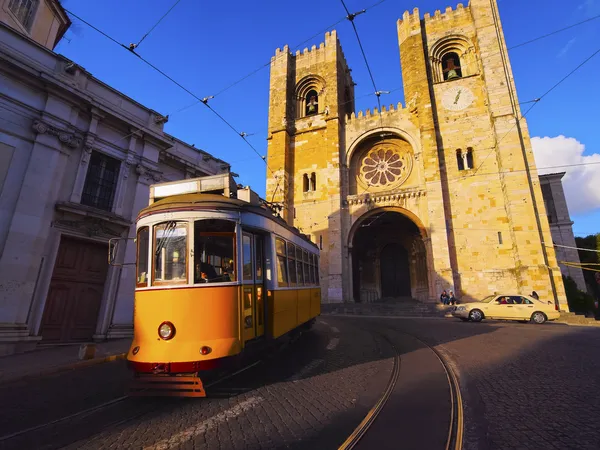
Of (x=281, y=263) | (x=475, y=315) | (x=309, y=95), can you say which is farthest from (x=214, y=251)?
(x=309, y=95)

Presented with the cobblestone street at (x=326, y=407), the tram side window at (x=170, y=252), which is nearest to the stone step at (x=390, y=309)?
the cobblestone street at (x=326, y=407)

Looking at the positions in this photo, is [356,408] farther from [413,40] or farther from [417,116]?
[413,40]

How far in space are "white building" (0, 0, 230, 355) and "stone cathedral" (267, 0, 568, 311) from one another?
30.3ft

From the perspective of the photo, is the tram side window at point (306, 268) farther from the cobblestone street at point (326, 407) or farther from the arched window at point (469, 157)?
the arched window at point (469, 157)

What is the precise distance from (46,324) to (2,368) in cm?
264

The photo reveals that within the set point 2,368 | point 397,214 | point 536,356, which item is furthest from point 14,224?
point 397,214

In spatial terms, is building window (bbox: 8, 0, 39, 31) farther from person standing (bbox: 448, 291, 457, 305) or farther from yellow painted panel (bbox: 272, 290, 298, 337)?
person standing (bbox: 448, 291, 457, 305)

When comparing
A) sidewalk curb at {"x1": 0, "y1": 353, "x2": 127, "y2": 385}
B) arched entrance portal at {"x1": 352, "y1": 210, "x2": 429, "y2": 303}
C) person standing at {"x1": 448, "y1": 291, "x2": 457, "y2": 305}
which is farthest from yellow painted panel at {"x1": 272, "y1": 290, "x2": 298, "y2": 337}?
arched entrance portal at {"x1": 352, "y1": 210, "x2": 429, "y2": 303}

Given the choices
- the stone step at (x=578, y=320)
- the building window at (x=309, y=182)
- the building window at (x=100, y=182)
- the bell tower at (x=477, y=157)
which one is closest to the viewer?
the building window at (x=100, y=182)

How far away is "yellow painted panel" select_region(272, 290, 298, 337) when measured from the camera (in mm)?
5258

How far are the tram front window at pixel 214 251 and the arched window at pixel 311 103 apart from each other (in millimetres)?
24306

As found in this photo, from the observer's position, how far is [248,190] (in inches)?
211

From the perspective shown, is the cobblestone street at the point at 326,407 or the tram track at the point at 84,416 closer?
the cobblestone street at the point at 326,407

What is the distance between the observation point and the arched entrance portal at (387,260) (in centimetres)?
2288
